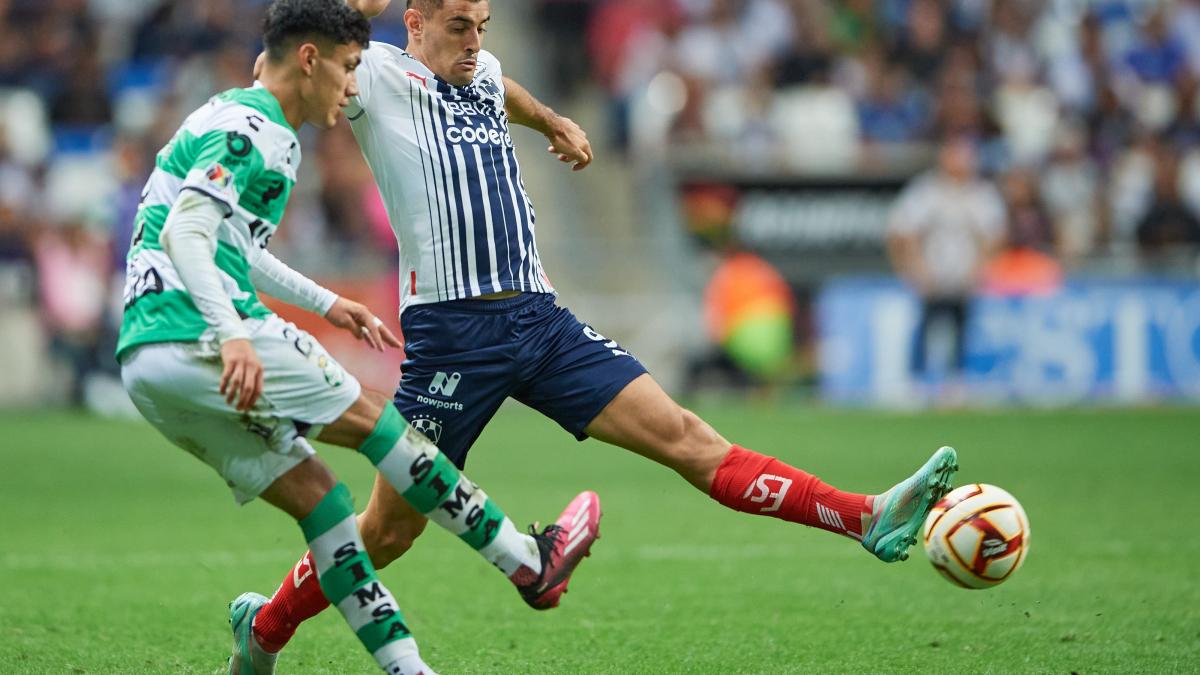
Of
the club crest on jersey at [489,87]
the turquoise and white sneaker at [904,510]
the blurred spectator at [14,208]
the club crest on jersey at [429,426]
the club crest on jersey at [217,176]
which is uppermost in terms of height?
the blurred spectator at [14,208]

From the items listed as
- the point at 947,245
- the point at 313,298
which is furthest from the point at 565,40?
the point at 313,298

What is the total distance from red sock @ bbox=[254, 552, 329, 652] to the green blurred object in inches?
485

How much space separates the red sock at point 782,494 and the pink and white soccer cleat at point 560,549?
51 cm

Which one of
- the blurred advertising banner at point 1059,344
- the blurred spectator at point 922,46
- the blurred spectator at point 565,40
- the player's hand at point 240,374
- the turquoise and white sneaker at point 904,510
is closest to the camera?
the player's hand at point 240,374

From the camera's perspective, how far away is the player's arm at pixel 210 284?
179 inches

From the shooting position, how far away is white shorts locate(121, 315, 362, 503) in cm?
466

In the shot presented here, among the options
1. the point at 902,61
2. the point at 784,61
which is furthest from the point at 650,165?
the point at 902,61

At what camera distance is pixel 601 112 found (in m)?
21.9

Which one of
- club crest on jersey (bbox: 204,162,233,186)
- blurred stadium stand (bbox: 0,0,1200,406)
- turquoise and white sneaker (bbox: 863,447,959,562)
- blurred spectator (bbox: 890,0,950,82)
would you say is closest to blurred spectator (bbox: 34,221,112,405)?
blurred stadium stand (bbox: 0,0,1200,406)

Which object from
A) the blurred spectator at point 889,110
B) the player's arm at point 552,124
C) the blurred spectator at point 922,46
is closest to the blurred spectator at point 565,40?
the blurred spectator at point 889,110

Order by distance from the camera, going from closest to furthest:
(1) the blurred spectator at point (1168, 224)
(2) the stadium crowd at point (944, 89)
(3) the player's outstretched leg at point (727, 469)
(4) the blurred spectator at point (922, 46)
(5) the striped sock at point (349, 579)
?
(5) the striped sock at point (349, 579), (3) the player's outstretched leg at point (727, 469), (1) the blurred spectator at point (1168, 224), (2) the stadium crowd at point (944, 89), (4) the blurred spectator at point (922, 46)

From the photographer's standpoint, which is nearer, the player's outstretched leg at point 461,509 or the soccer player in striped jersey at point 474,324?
the player's outstretched leg at point 461,509

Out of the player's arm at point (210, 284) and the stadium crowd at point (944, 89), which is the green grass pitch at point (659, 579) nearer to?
the player's arm at point (210, 284)

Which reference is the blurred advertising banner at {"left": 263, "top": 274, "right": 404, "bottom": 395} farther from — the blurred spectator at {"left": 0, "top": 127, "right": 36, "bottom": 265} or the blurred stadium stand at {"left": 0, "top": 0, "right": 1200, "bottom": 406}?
the blurred spectator at {"left": 0, "top": 127, "right": 36, "bottom": 265}
